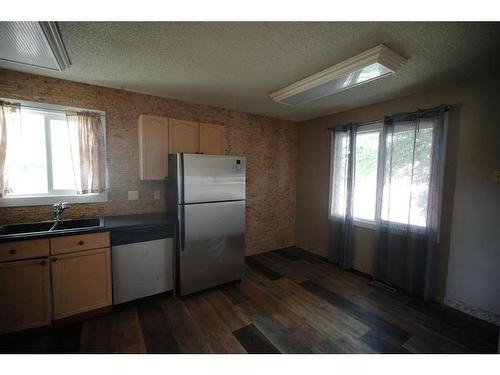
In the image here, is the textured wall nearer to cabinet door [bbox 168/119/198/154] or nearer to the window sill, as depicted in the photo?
the window sill

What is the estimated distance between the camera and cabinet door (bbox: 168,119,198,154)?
8.29 feet

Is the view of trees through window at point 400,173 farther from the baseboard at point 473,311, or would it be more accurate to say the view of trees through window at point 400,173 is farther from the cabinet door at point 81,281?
the cabinet door at point 81,281

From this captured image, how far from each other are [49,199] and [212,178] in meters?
1.73

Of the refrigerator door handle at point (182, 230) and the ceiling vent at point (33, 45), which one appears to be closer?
the ceiling vent at point (33, 45)

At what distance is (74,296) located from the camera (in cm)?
188

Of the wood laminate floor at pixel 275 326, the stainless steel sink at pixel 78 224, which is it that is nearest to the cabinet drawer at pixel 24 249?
the stainless steel sink at pixel 78 224

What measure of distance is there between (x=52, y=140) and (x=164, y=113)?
1.22m

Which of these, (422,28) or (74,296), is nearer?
(422,28)

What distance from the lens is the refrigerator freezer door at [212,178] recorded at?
7.30ft

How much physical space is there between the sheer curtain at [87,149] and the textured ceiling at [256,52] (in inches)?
16.5

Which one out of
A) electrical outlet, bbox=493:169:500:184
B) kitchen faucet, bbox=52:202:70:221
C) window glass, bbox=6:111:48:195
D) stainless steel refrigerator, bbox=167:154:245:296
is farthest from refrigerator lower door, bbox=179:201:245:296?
electrical outlet, bbox=493:169:500:184
